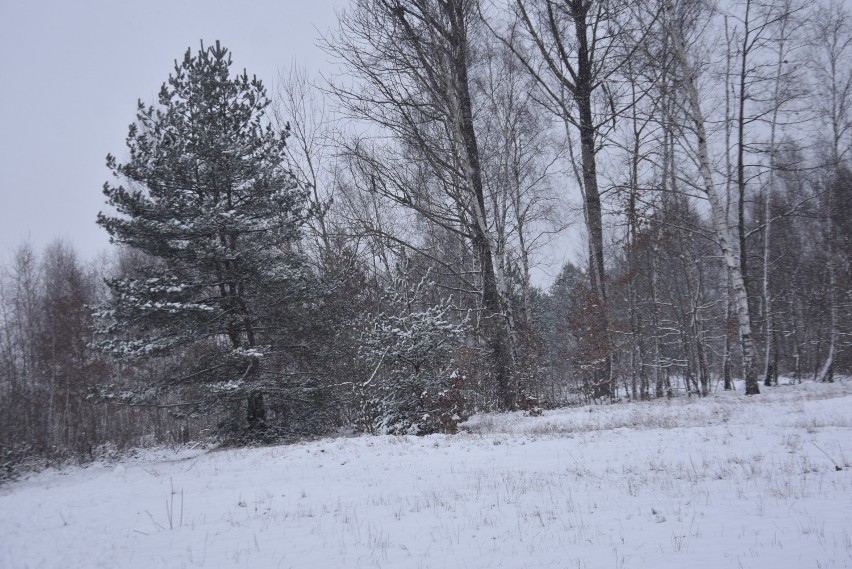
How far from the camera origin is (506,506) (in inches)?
206

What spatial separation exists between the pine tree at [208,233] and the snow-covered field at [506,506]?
18.4 feet

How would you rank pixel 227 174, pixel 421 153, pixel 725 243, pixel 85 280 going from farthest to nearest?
pixel 85 280, pixel 227 174, pixel 421 153, pixel 725 243

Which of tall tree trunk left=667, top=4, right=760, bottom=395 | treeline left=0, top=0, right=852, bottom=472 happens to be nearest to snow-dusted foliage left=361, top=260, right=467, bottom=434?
treeline left=0, top=0, right=852, bottom=472

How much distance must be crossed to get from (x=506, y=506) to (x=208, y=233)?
1280cm

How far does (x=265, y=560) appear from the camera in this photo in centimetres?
418

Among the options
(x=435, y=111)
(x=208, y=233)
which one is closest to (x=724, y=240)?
(x=435, y=111)

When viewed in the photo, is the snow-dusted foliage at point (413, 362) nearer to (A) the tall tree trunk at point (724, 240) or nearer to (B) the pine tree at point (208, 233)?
(B) the pine tree at point (208, 233)

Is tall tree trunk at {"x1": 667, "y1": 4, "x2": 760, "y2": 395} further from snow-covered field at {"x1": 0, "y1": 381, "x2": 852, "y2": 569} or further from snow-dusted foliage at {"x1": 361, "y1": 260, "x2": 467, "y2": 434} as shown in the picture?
snow-dusted foliage at {"x1": 361, "y1": 260, "x2": 467, "y2": 434}

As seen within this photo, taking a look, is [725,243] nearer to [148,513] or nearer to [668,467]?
[668,467]

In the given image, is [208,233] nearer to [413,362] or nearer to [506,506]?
[413,362]

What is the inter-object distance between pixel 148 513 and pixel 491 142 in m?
15.6

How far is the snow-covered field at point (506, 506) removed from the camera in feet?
12.5

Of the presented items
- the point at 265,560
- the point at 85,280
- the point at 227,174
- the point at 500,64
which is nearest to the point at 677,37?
the point at 500,64

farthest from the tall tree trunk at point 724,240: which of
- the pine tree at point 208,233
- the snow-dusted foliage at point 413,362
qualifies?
the pine tree at point 208,233
